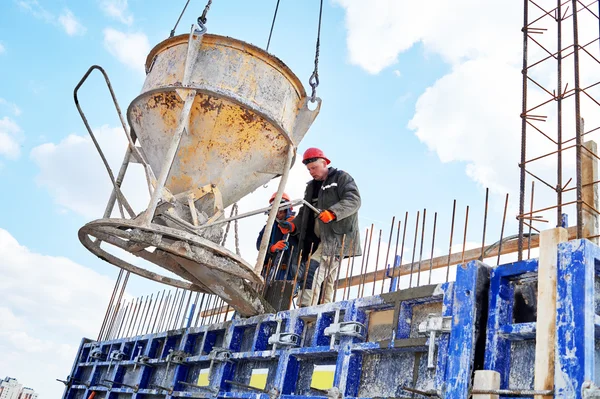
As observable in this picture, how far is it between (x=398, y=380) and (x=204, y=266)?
7.75 feet

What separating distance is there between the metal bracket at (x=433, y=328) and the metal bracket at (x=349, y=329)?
665 millimetres

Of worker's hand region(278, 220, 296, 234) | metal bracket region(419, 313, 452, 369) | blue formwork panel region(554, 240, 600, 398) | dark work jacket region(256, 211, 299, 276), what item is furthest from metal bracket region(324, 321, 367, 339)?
dark work jacket region(256, 211, 299, 276)

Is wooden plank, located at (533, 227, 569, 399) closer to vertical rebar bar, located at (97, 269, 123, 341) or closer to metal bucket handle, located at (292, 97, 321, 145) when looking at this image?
metal bucket handle, located at (292, 97, 321, 145)

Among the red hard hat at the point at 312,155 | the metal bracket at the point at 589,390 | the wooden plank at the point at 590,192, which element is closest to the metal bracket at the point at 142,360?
the red hard hat at the point at 312,155

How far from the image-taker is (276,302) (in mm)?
5906

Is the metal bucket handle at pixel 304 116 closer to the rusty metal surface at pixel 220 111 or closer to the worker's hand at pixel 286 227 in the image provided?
the rusty metal surface at pixel 220 111

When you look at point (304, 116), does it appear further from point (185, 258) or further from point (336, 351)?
point (336, 351)

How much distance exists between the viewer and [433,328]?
11.3 feet

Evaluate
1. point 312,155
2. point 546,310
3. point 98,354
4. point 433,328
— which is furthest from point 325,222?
point 98,354

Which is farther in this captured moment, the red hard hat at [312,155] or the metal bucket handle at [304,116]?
the red hard hat at [312,155]

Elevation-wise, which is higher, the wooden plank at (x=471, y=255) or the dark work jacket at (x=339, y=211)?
the dark work jacket at (x=339, y=211)

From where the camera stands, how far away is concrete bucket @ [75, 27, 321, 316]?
5051 millimetres

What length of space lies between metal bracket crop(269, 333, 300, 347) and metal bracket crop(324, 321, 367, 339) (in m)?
0.53

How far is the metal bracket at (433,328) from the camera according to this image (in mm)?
3406
